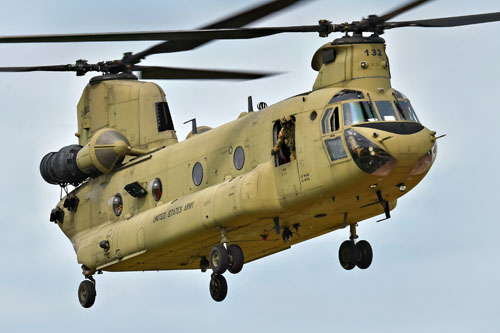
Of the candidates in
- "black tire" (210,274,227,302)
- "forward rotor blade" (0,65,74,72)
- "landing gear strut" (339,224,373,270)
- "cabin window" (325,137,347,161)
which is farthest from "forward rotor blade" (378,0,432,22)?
"forward rotor blade" (0,65,74,72)

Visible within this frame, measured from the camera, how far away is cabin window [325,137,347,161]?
34188mm

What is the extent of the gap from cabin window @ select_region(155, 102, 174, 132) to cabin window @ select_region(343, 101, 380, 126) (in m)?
9.44

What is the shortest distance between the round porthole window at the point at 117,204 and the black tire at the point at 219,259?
5333 millimetres

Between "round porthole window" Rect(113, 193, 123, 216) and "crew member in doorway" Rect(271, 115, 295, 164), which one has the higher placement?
"round porthole window" Rect(113, 193, 123, 216)

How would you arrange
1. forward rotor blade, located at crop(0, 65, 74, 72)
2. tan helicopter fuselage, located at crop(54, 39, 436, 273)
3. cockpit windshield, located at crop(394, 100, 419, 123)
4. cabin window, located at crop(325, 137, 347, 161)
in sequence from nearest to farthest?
1. cabin window, located at crop(325, 137, 347, 161)
2. tan helicopter fuselage, located at crop(54, 39, 436, 273)
3. cockpit windshield, located at crop(394, 100, 419, 123)
4. forward rotor blade, located at crop(0, 65, 74, 72)

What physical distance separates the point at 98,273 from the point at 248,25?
1069 centimetres

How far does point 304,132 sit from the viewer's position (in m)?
35.0

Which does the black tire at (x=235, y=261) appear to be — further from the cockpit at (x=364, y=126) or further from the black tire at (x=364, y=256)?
the cockpit at (x=364, y=126)

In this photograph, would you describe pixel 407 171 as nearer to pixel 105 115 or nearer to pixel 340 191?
pixel 340 191

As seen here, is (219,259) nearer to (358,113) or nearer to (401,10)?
(358,113)

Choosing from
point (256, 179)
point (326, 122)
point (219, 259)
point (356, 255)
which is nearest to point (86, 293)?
point (219, 259)

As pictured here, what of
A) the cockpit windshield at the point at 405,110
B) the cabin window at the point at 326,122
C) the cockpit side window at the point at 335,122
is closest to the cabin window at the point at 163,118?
the cabin window at the point at 326,122

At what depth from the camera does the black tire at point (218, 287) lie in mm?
37312

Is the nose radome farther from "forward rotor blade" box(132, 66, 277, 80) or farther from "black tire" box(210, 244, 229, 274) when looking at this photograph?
"black tire" box(210, 244, 229, 274)
